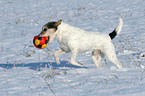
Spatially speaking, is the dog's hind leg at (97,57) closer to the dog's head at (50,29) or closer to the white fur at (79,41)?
the white fur at (79,41)

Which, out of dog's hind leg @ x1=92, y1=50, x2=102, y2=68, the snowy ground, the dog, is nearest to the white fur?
the dog

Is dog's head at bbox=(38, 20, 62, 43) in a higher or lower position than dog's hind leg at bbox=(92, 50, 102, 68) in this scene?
higher

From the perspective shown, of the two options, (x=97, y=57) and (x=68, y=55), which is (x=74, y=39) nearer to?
(x=97, y=57)

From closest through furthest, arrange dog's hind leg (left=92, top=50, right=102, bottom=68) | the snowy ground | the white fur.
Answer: the snowy ground < the white fur < dog's hind leg (left=92, top=50, right=102, bottom=68)

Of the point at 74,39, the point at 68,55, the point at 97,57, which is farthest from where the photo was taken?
the point at 68,55

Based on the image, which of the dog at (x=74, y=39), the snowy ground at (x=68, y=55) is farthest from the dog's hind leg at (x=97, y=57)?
the dog at (x=74, y=39)

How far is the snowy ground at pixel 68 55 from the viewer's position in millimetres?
3361

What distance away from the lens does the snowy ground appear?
11.0 feet

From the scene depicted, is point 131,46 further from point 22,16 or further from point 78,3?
point 78,3

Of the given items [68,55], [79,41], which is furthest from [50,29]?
[68,55]

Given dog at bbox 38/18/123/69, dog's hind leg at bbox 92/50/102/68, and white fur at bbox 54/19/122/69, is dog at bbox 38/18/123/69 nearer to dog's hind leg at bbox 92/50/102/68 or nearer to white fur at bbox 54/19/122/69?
white fur at bbox 54/19/122/69

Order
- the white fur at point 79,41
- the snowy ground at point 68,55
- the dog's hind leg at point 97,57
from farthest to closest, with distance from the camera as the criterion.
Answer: the dog's hind leg at point 97,57 < the white fur at point 79,41 < the snowy ground at point 68,55

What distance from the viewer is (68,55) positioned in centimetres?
682

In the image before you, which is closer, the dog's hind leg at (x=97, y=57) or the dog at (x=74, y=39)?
the dog at (x=74, y=39)
